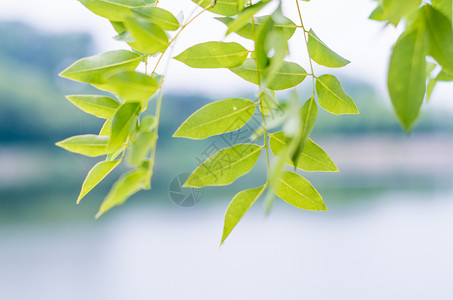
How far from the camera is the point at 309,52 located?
0.61 feet

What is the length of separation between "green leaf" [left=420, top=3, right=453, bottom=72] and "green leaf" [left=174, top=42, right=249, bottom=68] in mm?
80

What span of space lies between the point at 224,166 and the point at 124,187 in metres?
0.07

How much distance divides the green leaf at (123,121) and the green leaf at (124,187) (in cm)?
3

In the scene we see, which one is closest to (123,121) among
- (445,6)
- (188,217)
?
(445,6)

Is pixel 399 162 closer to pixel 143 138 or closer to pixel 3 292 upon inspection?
pixel 3 292

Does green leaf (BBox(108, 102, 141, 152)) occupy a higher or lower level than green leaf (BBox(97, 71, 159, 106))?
lower

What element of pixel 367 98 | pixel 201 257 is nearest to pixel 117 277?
pixel 201 257

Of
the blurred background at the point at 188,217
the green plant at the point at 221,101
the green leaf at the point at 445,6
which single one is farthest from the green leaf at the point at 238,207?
the blurred background at the point at 188,217

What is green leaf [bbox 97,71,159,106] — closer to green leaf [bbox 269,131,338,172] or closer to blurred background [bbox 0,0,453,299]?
green leaf [bbox 269,131,338,172]

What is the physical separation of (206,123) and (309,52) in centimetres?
6

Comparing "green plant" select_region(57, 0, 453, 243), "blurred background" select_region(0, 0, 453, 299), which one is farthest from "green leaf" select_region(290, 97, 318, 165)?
"blurred background" select_region(0, 0, 453, 299)

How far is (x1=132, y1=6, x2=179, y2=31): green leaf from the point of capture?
165 mm

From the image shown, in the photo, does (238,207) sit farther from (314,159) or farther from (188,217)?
(188,217)

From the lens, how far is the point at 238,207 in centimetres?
17
